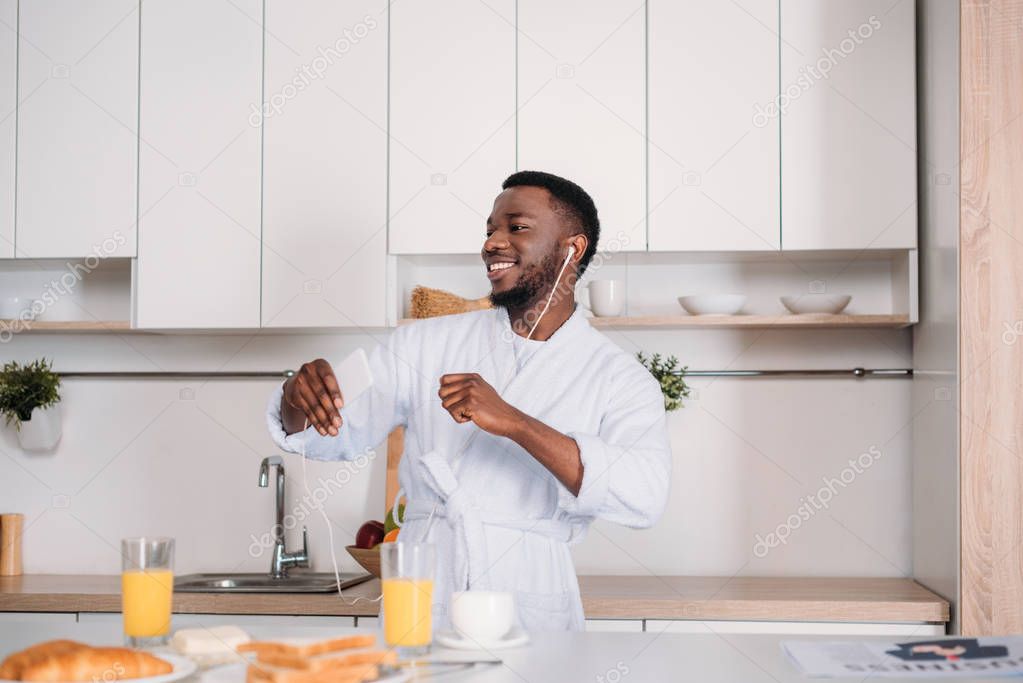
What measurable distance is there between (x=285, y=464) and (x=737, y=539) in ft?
4.11

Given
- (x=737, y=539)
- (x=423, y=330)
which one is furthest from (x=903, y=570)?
(x=423, y=330)

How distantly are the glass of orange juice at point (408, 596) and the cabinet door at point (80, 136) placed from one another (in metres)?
1.92

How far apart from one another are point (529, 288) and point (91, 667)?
3.75ft

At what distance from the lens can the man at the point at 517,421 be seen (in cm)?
170

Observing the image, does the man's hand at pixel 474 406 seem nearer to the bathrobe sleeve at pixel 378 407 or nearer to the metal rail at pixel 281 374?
the bathrobe sleeve at pixel 378 407

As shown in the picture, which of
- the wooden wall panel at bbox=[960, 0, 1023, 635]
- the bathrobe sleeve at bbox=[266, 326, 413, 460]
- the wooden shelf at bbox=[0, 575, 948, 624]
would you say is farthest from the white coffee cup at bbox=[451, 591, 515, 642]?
the wooden wall panel at bbox=[960, 0, 1023, 635]

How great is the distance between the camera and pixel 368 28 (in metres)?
2.89

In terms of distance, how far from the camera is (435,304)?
9.43 feet

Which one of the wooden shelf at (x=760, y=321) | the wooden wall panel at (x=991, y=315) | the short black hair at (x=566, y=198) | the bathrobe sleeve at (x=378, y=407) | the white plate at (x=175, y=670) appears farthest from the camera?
the wooden shelf at (x=760, y=321)

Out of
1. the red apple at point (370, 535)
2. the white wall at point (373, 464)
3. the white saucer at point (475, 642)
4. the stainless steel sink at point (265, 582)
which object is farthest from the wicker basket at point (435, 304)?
→ the white saucer at point (475, 642)

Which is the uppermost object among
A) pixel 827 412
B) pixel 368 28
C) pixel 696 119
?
pixel 368 28

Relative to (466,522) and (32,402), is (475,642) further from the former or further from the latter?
(32,402)

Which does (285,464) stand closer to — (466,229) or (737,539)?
(466,229)

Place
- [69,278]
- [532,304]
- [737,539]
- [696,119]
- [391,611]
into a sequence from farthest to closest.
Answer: [69,278] < [737,539] < [696,119] < [532,304] < [391,611]
